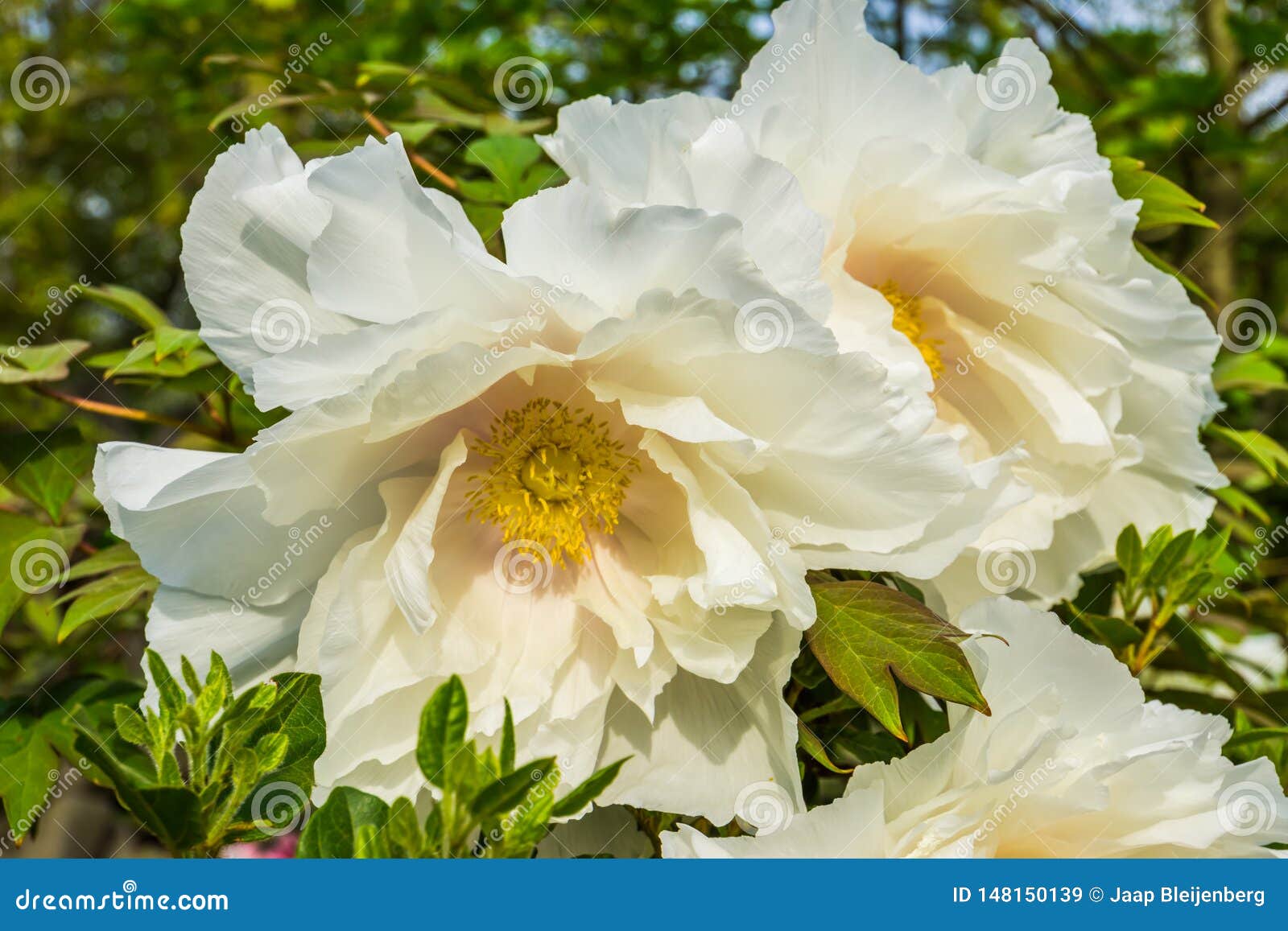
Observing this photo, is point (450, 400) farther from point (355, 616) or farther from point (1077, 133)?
point (1077, 133)

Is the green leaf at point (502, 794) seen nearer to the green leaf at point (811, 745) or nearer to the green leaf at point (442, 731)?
the green leaf at point (442, 731)

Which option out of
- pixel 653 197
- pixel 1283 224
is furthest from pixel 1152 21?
pixel 653 197

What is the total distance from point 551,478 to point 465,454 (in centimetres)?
9

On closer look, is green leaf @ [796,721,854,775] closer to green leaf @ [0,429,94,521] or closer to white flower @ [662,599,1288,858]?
white flower @ [662,599,1288,858]

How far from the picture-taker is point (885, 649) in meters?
0.72

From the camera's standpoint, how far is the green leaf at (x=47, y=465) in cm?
114

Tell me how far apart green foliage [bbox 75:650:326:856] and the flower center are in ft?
0.77

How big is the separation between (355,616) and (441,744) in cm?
24

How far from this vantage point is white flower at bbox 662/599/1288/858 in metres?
0.71

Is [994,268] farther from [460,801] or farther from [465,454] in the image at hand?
[460,801]

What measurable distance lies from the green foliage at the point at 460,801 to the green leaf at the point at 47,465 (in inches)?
29.2

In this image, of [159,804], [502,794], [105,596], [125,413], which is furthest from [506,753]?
[125,413]

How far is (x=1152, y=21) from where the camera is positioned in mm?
3689

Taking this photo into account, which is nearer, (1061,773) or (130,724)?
(130,724)
